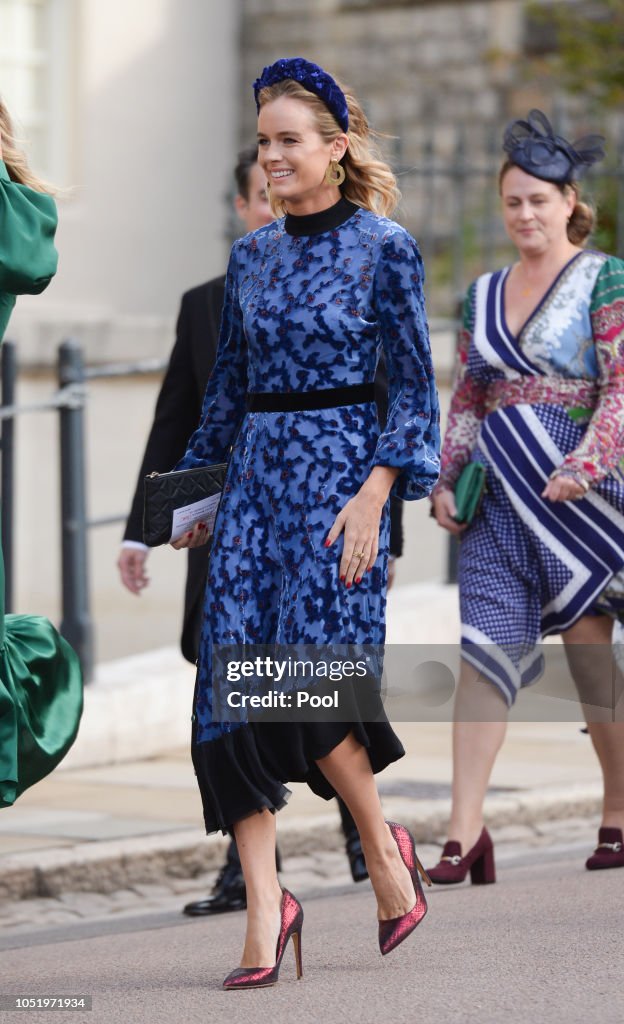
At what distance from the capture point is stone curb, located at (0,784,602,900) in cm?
571

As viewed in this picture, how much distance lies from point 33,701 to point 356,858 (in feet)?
5.01

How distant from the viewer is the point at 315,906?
5391mm

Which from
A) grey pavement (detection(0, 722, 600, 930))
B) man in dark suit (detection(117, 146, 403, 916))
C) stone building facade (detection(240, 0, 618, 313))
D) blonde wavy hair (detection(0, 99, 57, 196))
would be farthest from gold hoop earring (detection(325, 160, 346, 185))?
stone building facade (detection(240, 0, 618, 313))

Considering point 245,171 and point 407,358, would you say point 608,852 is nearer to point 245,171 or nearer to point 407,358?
point 407,358

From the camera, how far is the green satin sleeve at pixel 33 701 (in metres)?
4.13

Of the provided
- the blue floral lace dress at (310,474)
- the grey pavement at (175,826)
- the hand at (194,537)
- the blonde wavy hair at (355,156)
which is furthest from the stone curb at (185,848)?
the blonde wavy hair at (355,156)

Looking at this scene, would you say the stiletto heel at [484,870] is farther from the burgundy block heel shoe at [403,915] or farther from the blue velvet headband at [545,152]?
the blue velvet headband at [545,152]

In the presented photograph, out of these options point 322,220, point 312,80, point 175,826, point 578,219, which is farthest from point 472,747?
point 312,80

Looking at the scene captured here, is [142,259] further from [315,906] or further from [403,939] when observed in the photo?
[403,939]

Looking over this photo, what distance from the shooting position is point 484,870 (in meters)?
5.45

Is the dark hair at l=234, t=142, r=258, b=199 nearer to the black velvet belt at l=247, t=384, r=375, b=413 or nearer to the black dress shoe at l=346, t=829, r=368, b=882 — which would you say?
the black velvet belt at l=247, t=384, r=375, b=413

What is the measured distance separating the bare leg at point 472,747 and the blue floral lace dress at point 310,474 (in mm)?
1179

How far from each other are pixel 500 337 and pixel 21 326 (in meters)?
6.22

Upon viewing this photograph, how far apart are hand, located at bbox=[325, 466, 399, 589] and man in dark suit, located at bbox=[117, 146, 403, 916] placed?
1108 mm
